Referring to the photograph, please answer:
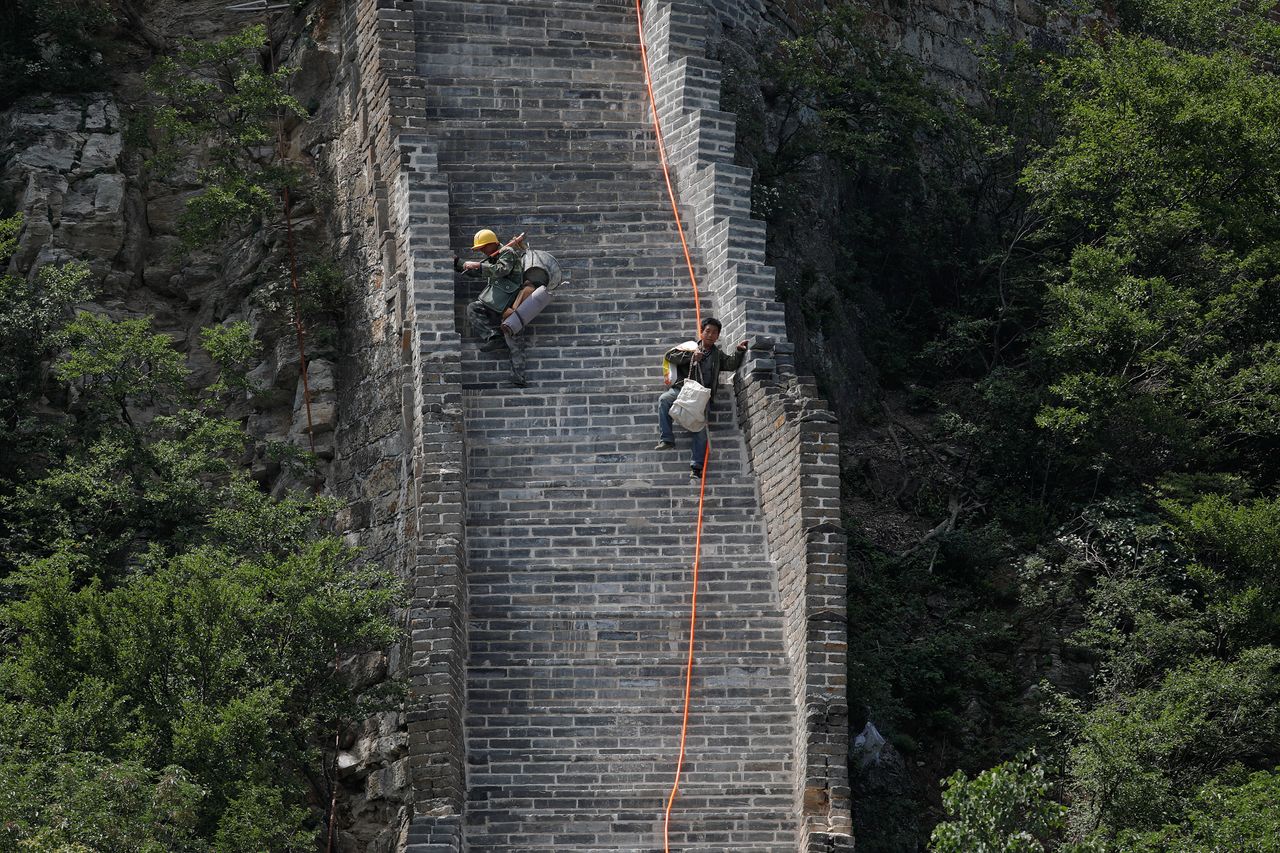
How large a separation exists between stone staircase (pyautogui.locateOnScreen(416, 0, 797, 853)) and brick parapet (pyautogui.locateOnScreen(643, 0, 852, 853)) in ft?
0.75

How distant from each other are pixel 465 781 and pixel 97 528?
16.3 feet

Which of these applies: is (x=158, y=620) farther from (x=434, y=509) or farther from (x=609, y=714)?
(x=609, y=714)

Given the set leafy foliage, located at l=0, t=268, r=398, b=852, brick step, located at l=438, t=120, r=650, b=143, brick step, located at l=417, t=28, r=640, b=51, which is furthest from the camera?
brick step, located at l=417, t=28, r=640, b=51

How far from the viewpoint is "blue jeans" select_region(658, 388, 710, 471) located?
67.6ft

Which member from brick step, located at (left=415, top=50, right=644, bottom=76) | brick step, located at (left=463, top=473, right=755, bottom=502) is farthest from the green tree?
brick step, located at (left=415, top=50, right=644, bottom=76)

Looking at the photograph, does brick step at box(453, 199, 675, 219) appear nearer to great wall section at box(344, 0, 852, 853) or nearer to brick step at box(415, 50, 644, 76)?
great wall section at box(344, 0, 852, 853)

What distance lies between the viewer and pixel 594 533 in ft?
66.8

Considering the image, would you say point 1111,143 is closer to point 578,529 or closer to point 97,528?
point 578,529

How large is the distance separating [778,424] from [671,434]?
98cm

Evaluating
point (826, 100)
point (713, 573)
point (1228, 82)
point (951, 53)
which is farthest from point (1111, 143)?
point (713, 573)

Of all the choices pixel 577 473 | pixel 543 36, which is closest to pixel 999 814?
pixel 577 473

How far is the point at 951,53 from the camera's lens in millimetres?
31875

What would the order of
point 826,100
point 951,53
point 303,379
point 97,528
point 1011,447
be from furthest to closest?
point 951,53 → point 826,100 → point 1011,447 → point 303,379 → point 97,528

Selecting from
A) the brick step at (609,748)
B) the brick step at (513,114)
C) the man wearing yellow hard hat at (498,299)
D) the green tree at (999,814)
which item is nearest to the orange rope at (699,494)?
the brick step at (609,748)
